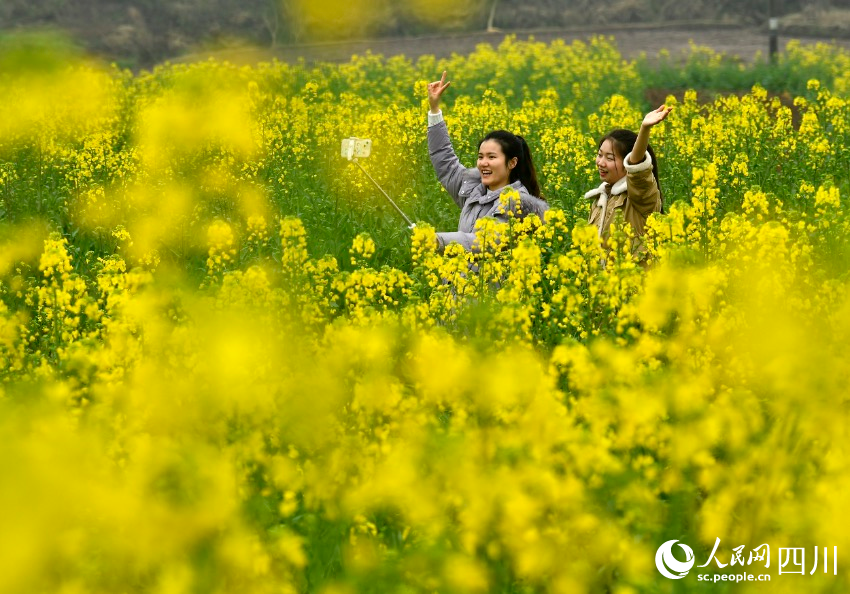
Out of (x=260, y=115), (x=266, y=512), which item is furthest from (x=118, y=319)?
(x=260, y=115)

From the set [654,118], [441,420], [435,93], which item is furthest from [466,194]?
[441,420]

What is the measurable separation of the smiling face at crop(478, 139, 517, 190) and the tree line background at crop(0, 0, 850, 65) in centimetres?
1911

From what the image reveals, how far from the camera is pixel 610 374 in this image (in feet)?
12.2

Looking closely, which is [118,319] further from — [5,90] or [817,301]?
[5,90]

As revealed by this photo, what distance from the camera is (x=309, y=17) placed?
88.9ft

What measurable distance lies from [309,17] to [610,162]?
71.1 feet

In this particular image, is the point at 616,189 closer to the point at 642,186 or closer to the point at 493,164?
the point at 642,186

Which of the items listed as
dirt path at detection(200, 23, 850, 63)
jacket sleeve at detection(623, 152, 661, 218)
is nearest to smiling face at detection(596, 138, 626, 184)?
jacket sleeve at detection(623, 152, 661, 218)

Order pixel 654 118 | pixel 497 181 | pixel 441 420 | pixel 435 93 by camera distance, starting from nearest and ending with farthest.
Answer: pixel 441 420 < pixel 654 118 < pixel 497 181 < pixel 435 93

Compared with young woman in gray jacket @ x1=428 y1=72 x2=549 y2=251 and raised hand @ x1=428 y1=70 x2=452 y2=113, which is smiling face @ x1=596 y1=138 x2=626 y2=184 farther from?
raised hand @ x1=428 y1=70 x2=452 y2=113

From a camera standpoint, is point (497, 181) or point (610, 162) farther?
point (497, 181)

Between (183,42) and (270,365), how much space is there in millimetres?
23108

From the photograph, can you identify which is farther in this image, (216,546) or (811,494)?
(811,494)

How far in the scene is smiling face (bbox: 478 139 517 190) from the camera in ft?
21.6
